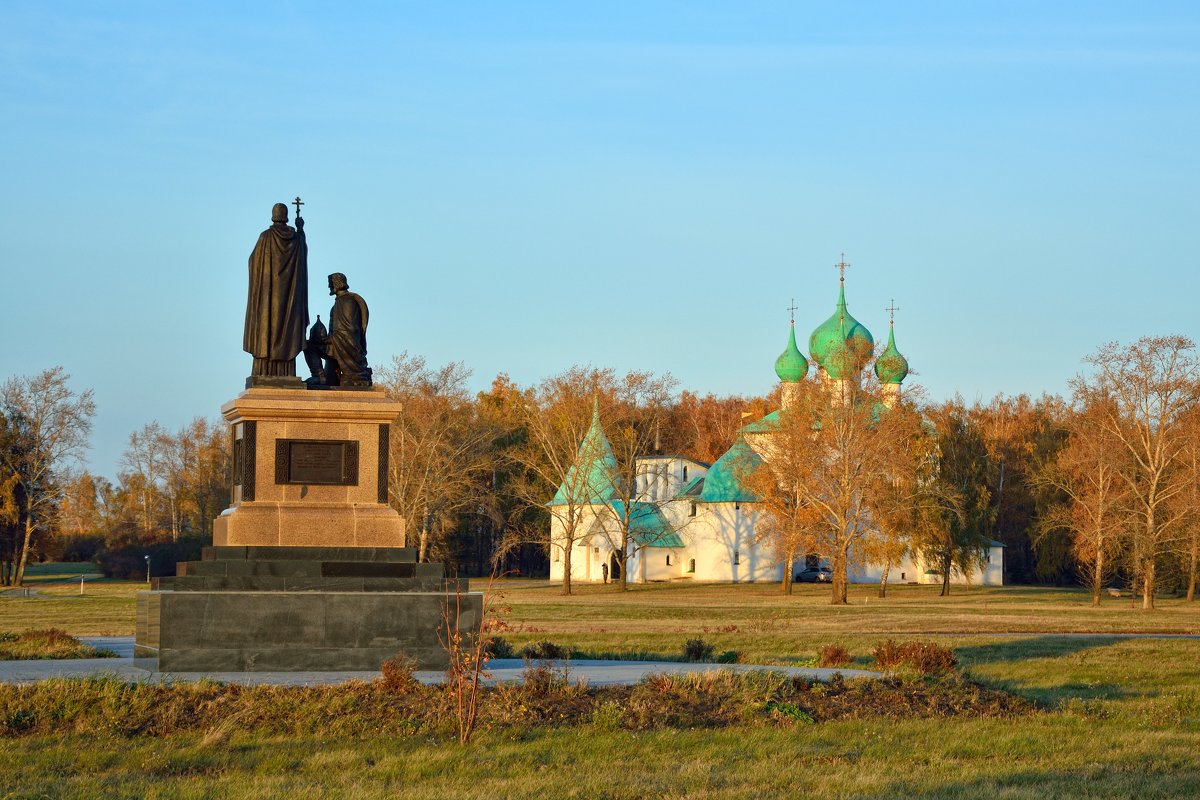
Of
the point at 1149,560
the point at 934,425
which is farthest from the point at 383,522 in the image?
the point at 934,425

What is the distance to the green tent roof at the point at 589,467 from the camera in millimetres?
68750

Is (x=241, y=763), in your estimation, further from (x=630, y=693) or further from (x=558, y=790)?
(x=630, y=693)

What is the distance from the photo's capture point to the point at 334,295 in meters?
18.6

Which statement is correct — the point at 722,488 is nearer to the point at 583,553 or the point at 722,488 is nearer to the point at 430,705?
the point at 583,553

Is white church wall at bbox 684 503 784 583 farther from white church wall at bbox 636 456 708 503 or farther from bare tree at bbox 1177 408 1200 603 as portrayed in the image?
bare tree at bbox 1177 408 1200 603

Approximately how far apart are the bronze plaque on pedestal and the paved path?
2621mm

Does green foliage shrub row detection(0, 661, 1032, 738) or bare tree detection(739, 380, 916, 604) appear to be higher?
bare tree detection(739, 380, 916, 604)

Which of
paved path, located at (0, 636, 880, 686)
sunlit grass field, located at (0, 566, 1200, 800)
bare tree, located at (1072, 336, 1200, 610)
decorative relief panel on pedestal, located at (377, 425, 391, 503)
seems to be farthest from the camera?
bare tree, located at (1072, 336, 1200, 610)

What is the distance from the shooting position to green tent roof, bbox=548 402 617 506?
68750 mm

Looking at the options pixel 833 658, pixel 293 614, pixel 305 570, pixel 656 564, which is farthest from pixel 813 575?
pixel 293 614

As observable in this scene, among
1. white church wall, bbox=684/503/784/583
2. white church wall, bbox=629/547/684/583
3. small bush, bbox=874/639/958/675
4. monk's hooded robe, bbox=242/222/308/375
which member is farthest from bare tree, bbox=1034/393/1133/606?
monk's hooded robe, bbox=242/222/308/375

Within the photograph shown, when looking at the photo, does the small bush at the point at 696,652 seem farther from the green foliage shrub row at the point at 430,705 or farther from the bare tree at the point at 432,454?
the bare tree at the point at 432,454

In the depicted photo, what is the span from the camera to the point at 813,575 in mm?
79188

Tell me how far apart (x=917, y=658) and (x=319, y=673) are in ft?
24.0
